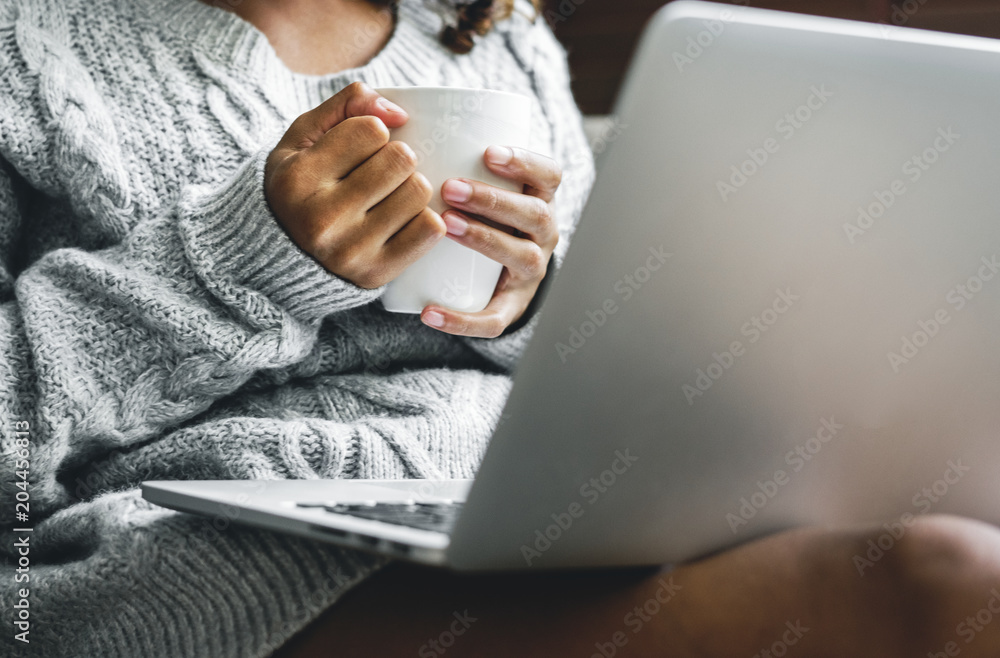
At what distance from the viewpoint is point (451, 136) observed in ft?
1.64

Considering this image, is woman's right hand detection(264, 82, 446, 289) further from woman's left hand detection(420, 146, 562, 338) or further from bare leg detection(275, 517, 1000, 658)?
bare leg detection(275, 517, 1000, 658)

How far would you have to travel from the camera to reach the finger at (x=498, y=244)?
0.53 metres

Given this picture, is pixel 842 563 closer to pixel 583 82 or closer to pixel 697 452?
pixel 697 452

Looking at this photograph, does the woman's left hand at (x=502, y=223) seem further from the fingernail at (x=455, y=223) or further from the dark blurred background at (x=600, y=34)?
the dark blurred background at (x=600, y=34)

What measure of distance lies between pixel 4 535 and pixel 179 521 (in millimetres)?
220

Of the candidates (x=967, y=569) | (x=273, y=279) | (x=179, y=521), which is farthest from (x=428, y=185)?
(x=967, y=569)

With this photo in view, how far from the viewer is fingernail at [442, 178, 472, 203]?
51 cm
